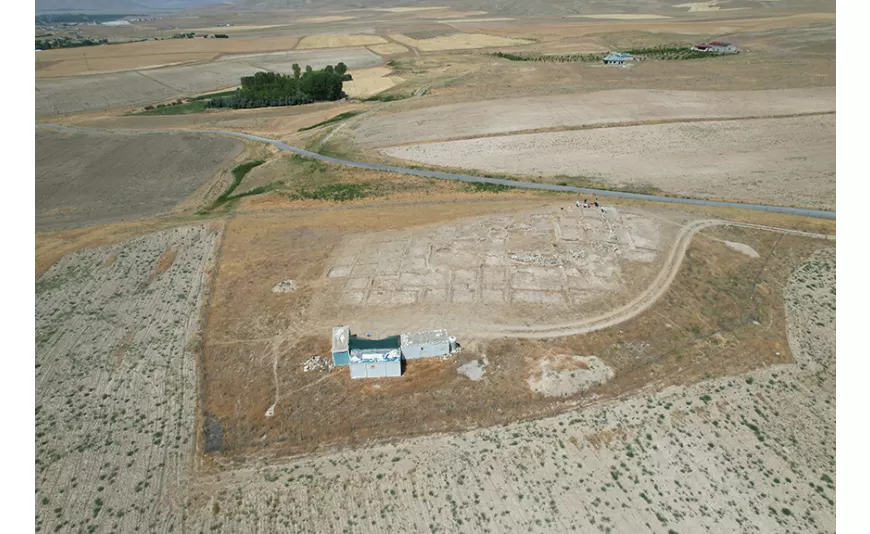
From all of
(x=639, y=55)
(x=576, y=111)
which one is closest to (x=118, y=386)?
(x=576, y=111)

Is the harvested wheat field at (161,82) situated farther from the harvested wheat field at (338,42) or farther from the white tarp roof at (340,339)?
the white tarp roof at (340,339)

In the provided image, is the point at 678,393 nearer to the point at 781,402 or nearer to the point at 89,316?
the point at 781,402

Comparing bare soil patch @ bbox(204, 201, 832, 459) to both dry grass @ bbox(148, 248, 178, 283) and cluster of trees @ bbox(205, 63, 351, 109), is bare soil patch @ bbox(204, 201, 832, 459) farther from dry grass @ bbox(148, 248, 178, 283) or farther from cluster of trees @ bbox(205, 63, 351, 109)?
cluster of trees @ bbox(205, 63, 351, 109)

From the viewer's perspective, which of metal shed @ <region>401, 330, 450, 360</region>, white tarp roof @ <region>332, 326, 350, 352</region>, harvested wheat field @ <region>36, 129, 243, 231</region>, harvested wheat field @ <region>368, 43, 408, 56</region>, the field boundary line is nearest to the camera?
white tarp roof @ <region>332, 326, 350, 352</region>

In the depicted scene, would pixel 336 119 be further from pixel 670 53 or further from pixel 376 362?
pixel 670 53

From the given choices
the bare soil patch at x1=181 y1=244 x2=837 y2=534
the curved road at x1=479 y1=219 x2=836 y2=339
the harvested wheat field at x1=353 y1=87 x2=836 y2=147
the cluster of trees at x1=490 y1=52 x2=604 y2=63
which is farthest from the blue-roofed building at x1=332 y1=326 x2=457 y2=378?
the cluster of trees at x1=490 y1=52 x2=604 y2=63

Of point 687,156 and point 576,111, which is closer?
point 687,156
